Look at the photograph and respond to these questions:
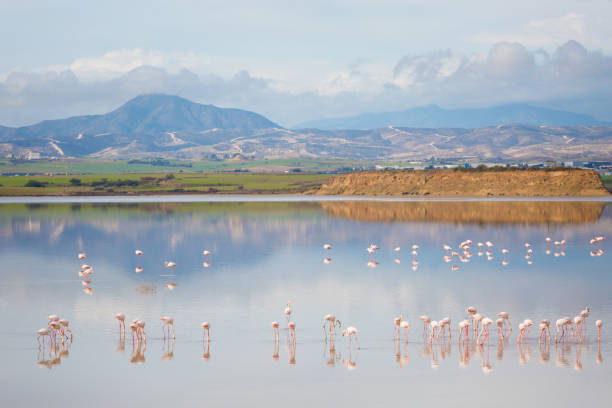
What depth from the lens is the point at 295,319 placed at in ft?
78.8

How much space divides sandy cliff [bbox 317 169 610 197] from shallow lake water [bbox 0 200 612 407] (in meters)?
67.3

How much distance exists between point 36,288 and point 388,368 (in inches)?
731

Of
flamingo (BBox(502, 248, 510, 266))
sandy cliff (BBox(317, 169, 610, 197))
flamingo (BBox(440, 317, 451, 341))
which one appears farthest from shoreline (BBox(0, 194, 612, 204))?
flamingo (BBox(440, 317, 451, 341))

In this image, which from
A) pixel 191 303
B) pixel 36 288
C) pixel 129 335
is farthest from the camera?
pixel 36 288

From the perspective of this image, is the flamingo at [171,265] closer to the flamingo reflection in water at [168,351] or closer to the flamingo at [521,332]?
the flamingo reflection in water at [168,351]

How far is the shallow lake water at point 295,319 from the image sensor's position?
1697 cm

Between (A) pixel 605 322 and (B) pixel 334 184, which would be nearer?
(A) pixel 605 322

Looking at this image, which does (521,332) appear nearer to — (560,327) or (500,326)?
(500,326)

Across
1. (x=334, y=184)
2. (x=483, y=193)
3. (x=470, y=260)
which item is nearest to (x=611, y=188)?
(x=483, y=193)

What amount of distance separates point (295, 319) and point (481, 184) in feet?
334

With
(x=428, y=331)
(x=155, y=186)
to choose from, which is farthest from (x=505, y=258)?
(x=155, y=186)

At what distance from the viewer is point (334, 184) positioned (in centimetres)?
14188

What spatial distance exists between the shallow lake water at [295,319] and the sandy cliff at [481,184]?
221 ft

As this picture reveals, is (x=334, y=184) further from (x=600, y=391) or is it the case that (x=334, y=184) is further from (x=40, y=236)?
(x=600, y=391)
